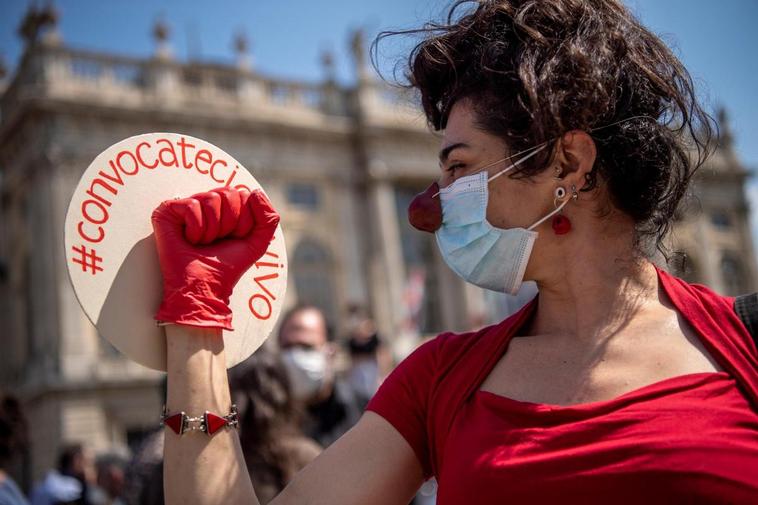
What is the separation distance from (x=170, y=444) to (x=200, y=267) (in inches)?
13.3

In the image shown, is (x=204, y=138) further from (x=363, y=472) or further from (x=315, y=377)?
(x=363, y=472)

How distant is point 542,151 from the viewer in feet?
5.21

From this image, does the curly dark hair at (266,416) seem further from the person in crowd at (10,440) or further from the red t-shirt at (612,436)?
the person in crowd at (10,440)

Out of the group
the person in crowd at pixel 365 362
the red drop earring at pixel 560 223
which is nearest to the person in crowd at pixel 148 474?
the red drop earring at pixel 560 223

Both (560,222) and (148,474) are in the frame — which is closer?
(560,222)

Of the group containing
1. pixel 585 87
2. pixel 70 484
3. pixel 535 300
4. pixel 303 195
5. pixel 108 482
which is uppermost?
pixel 303 195

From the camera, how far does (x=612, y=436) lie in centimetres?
135

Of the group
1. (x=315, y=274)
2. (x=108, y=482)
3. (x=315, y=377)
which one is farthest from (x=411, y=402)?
(x=315, y=274)

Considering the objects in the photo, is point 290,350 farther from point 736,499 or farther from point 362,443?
point 736,499

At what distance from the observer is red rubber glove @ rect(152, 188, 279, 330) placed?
154 centimetres

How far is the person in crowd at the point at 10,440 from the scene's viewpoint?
3576 mm


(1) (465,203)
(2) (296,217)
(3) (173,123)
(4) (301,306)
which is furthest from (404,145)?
(1) (465,203)

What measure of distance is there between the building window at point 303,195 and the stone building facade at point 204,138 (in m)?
0.03

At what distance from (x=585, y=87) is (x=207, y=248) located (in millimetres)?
806
